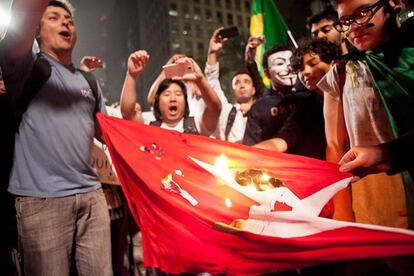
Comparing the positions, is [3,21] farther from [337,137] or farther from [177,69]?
[337,137]

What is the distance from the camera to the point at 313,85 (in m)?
3.24

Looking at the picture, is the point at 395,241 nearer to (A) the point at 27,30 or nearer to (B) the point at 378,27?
(B) the point at 378,27

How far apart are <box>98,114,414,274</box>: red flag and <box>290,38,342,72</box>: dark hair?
113cm

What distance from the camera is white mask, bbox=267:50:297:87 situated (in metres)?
3.85

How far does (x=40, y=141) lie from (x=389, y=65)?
2472 mm

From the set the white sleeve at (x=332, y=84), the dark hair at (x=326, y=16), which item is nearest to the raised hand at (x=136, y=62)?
the white sleeve at (x=332, y=84)

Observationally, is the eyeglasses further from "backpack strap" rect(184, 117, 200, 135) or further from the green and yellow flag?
"backpack strap" rect(184, 117, 200, 135)

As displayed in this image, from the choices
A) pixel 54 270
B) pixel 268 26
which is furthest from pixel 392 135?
pixel 268 26

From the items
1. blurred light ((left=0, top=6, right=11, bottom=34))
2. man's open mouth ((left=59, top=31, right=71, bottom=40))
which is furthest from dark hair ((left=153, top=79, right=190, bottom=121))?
blurred light ((left=0, top=6, right=11, bottom=34))

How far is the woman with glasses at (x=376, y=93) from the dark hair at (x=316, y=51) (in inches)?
25.1

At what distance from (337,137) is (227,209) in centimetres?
109

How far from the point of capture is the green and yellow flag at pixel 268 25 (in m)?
5.80

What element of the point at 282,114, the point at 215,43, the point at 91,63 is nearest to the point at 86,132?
the point at 91,63

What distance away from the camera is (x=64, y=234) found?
247 cm
